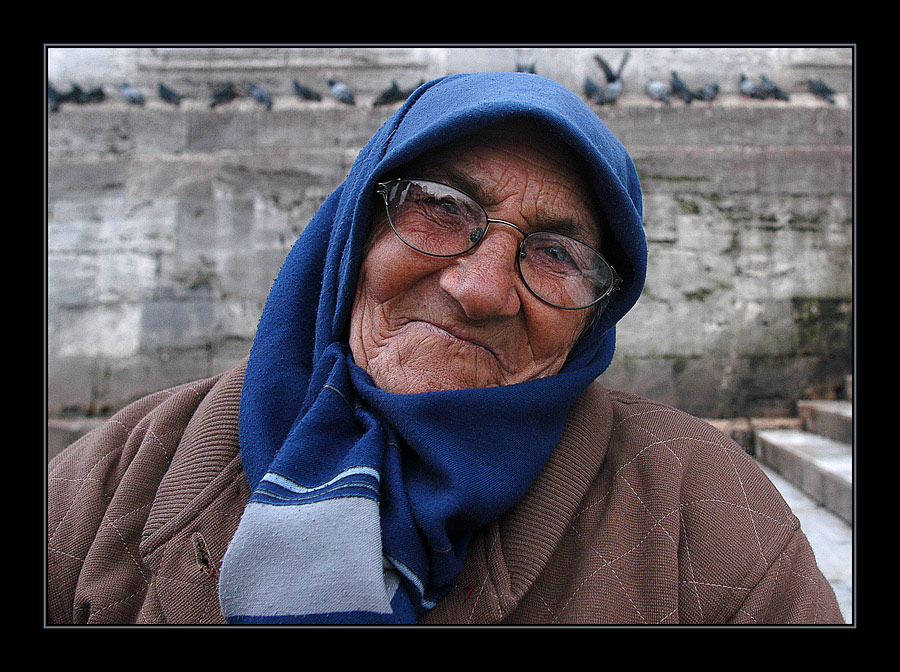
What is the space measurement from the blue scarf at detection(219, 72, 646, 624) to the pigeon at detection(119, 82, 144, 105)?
5.04 metres

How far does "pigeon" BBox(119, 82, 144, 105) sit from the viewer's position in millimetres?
5172

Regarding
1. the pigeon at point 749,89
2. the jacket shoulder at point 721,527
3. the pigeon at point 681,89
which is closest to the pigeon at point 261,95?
the pigeon at point 681,89

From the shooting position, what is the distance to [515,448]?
1.11 m

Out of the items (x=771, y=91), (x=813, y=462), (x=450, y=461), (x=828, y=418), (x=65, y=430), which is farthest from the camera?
(x=771, y=91)

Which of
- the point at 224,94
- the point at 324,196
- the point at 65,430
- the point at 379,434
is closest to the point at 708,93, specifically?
the point at 324,196

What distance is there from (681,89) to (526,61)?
1457 mm

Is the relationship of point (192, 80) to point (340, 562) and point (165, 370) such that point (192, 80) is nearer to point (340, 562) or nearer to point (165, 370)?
point (165, 370)

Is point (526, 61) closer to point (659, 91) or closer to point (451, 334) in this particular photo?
point (659, 91)

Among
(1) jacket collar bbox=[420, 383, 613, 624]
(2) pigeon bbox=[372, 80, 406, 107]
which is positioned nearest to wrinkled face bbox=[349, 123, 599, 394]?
(1) jacket collar bbox=[420, 383, 613, 624]

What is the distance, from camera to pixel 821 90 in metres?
5.12

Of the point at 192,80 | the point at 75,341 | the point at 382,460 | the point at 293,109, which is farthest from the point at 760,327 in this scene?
the point at 75,341

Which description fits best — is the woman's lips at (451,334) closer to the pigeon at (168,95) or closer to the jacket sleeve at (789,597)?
the jacket sleeve at (789,597)

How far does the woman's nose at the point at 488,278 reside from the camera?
1064 mm

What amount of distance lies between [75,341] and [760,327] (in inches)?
248
